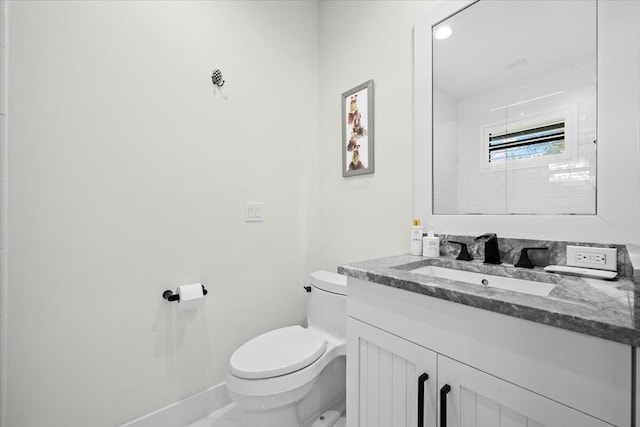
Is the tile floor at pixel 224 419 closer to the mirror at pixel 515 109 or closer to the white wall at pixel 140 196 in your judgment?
the white wall at pixel 140 196

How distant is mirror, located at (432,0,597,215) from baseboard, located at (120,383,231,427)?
1.53 metres

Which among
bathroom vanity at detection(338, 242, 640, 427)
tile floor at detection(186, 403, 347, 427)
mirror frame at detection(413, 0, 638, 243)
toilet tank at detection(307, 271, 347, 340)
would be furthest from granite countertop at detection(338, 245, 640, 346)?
tile floor at detection(186, 403, 347, 427)

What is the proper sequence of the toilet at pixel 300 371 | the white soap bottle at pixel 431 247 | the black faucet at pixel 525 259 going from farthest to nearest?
Result: the white soap bottle at pixel 431 247 < the toilet at pixel 300 371 < the black faucet at pixel 525 259

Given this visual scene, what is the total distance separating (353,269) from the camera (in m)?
0.94

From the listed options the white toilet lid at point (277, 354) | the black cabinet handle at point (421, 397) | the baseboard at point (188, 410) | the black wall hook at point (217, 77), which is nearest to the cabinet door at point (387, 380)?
the black cabinet handle at point (421, 397)

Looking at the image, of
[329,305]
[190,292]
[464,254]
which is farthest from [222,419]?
[464,254]

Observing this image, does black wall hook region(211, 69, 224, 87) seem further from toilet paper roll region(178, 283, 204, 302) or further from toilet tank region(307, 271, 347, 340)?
toilet tank region(307, 271, 347, 340)

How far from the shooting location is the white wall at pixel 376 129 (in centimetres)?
141

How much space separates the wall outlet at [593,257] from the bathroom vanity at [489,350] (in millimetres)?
22

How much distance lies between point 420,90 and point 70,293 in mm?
1798

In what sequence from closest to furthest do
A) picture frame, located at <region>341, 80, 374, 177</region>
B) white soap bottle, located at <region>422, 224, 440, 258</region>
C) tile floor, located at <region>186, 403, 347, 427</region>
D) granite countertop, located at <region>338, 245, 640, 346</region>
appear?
granite countertop, located at <region>338, 245, 640, 346</region> < white soap bottle, located at <region>422, 224, 440, 258</region> < tile floor, located at <region>186, 403, 347, 427</region> < picture frame, located at <region>341, 80, 374, 177</region>

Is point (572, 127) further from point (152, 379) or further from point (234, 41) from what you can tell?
point (152, 379)

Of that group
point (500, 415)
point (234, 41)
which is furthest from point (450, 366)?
point (234, 41)

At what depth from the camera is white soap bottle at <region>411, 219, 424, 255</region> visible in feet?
4.10
